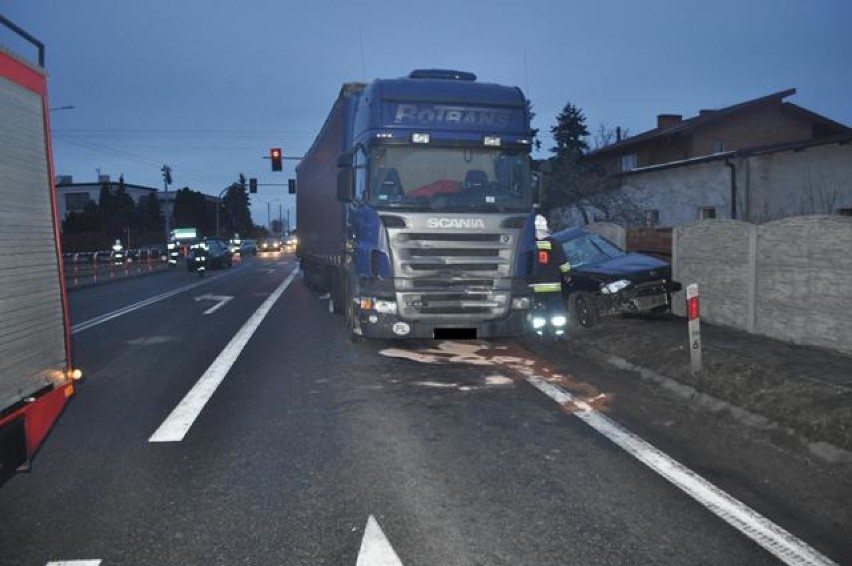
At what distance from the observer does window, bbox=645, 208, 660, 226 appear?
2781cm

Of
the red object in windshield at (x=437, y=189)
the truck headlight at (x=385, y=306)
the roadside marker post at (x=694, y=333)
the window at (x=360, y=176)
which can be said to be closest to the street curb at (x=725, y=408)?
the roadside marker post at (x=694, y=333)

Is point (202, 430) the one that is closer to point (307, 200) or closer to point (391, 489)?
point (391, 489)

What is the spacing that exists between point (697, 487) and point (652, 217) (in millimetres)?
25355

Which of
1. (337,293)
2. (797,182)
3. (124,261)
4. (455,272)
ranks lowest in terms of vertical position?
Result: (124,261)

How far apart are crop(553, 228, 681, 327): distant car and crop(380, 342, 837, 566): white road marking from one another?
3203 mm

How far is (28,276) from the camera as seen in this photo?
4262 millimetres

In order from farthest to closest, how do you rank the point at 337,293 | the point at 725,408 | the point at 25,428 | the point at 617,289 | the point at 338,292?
the point at 337,293 → the point at 338,292 → the point at 617,289 → the point at 725,408 → the point at 25,428

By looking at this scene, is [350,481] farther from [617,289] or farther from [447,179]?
[617,289]

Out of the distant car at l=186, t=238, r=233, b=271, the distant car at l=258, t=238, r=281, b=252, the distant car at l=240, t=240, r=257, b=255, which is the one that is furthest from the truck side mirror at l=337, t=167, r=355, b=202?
the distant car at l=258, t=238, r=281, b=252

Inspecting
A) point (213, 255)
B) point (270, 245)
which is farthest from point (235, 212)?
point (213, 255)

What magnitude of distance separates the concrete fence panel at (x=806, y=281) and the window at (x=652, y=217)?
18725 mm

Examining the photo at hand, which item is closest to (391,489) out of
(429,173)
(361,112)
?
(429,173)

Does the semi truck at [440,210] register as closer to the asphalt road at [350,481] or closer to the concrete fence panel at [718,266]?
the asphalt road at [350,481]

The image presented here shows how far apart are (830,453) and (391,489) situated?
11.0 ft
